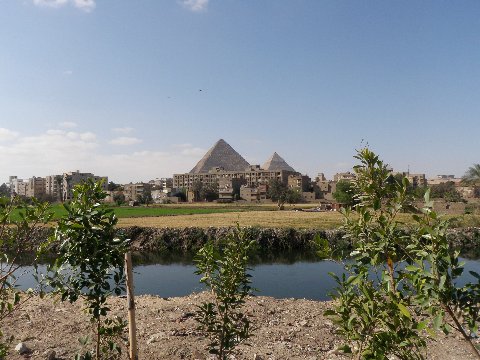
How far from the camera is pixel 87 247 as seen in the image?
3199mm

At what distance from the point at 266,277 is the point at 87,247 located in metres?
18.0

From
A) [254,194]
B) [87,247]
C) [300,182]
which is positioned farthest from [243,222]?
[300,182]

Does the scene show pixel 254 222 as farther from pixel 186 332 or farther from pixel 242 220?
pixel 186 332

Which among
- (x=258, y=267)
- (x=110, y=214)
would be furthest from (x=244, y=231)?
(x=258, y=267)

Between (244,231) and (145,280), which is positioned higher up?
(244,231)

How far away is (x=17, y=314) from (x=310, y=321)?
7148mm

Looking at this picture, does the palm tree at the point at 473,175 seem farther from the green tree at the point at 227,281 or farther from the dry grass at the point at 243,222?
the green tree at the point at 227,281

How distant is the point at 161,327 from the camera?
8594 mm

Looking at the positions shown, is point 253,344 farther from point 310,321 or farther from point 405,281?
point 405,281

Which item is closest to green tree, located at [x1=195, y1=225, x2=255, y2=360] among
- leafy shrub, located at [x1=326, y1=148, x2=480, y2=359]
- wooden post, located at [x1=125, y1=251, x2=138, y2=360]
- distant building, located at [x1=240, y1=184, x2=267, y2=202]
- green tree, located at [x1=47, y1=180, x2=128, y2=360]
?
wooden post, located at [x1=125, y1=251, x2=138, y2=360]

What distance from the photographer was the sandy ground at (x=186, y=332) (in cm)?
697

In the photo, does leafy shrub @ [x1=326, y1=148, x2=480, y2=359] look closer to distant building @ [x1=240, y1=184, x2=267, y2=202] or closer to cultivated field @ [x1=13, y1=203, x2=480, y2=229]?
cultivated field @ [x1=13, y1=203, x2=480, y2=229]

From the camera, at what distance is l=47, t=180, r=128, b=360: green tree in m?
3.13

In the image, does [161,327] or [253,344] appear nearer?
[253,344]
